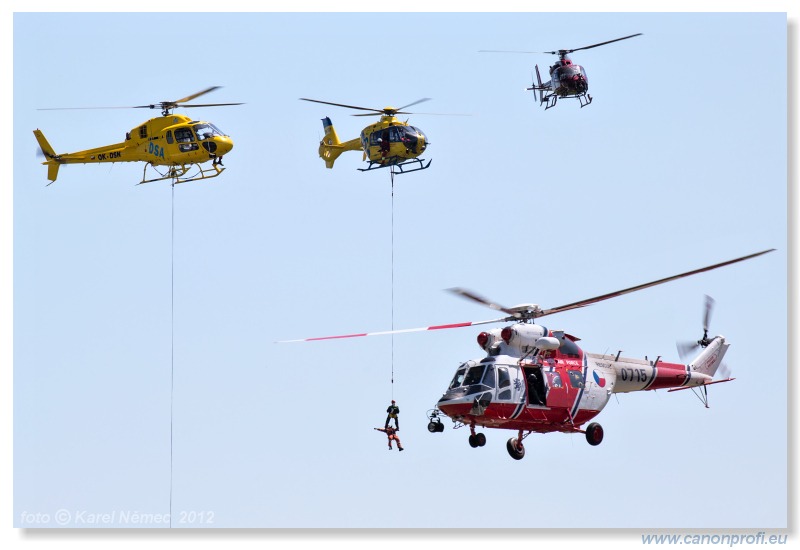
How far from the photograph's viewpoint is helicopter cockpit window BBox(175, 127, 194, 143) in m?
43.8

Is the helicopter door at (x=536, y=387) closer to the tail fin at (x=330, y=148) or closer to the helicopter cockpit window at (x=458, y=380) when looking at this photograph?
the helicopter cockpit window at (x=458, y=380)

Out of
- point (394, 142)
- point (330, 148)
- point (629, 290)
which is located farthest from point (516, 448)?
point (330, 148)

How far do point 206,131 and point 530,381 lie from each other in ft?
30.7

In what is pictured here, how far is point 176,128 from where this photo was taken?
44.0 metres

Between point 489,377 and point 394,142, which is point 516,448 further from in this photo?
point 394,142

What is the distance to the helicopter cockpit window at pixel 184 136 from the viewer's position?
4375 cm


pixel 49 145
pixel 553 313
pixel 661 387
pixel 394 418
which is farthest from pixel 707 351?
pixel 49 145

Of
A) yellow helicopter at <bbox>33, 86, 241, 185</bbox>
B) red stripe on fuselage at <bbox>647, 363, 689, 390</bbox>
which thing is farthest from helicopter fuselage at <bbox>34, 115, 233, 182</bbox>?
red stripe on fuselage at <bbox>647, 363, 689, 390</bbox>

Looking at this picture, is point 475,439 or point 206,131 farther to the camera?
point 206,131

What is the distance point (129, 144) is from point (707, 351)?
13.0 meters

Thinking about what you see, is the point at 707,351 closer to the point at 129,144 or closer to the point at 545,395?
the point at 545,395

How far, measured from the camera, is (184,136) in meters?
43.8

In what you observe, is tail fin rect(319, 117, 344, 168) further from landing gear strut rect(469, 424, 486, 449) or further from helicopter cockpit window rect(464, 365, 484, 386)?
landing gear strut rect(469, 424, 486, 449)

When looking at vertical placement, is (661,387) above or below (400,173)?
below
